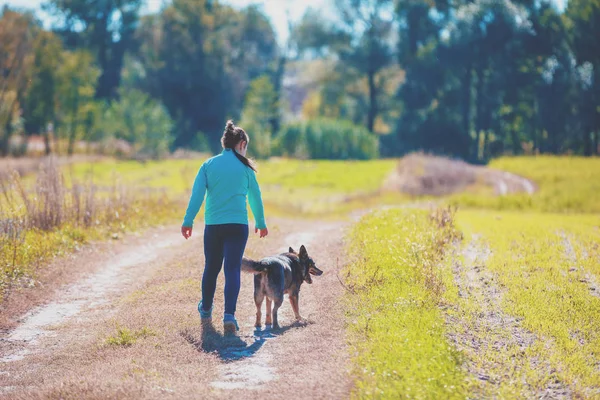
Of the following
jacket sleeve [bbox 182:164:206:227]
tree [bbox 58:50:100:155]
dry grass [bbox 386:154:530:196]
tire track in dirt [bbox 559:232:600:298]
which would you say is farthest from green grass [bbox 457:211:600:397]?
tree [bbox 58:50:100:155]

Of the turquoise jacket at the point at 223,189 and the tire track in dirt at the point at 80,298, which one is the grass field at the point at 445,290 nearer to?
the tire track in dirt at the point at 80,298

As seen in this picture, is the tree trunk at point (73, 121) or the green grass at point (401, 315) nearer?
the green grass at point (401, 315)

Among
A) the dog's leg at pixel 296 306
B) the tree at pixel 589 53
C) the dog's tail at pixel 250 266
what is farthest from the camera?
the tree at pixel 589 53

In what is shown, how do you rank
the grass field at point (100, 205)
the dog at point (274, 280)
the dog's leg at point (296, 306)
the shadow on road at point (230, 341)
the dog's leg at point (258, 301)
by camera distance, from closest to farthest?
1. the shadow on road at point (230, 341)
2. the dog at point (274, 280)
3. the dog's leg at point (258, 301)
4. the dog's leg at point (296, 306)
5. the grass field at point (100, 205)

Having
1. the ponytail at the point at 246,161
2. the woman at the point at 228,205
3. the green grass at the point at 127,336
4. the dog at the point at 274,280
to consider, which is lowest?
the green grass at the point at 127,336

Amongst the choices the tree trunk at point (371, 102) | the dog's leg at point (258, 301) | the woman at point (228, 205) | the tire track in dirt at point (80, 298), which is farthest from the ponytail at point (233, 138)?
the tree trunk at point (371, 102)

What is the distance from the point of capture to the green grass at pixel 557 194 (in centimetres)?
3173

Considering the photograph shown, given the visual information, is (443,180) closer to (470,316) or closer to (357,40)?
(470,316)

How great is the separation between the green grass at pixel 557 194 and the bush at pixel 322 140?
22.3 metres

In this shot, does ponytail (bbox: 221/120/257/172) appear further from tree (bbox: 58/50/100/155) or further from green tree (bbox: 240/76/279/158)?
green tree (bbox: 240/76/279/158)

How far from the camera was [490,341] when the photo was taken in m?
8.77

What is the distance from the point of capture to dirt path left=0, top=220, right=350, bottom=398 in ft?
24.1

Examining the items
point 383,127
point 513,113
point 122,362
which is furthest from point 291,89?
point 122,362

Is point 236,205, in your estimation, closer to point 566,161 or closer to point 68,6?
point 566,161
